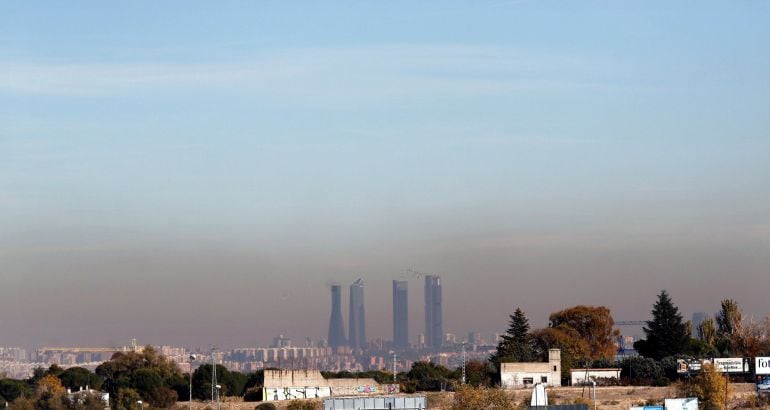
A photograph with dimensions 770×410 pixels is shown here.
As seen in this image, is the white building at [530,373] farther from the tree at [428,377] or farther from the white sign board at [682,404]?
the white sign board at [682,404]

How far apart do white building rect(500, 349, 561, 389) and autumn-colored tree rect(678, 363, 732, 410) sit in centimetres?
1108

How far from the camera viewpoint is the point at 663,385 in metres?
97.6

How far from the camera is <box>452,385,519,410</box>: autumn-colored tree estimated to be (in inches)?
3155

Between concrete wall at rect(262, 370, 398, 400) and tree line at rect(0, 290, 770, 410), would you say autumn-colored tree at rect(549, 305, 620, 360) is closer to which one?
tree line at rect(0, 290, 770, 410)

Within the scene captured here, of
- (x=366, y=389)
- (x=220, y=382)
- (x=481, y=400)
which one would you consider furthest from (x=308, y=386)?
(x=481, y=400)

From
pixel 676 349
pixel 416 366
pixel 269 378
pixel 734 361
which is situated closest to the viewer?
pixel 734 361

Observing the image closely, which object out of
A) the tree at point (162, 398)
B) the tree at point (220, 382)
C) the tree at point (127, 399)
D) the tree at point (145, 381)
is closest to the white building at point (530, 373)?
the tree at point (220, 382)

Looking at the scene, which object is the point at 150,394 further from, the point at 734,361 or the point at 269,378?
the point at 734,361

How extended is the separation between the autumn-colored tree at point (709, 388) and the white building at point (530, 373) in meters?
11.1

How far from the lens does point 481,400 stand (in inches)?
3177

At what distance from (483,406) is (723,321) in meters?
56.0

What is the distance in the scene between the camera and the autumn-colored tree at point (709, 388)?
86938mm

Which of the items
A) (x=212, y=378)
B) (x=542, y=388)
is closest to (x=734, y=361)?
(x=542, y=388)

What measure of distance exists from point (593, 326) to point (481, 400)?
48.1 meters
